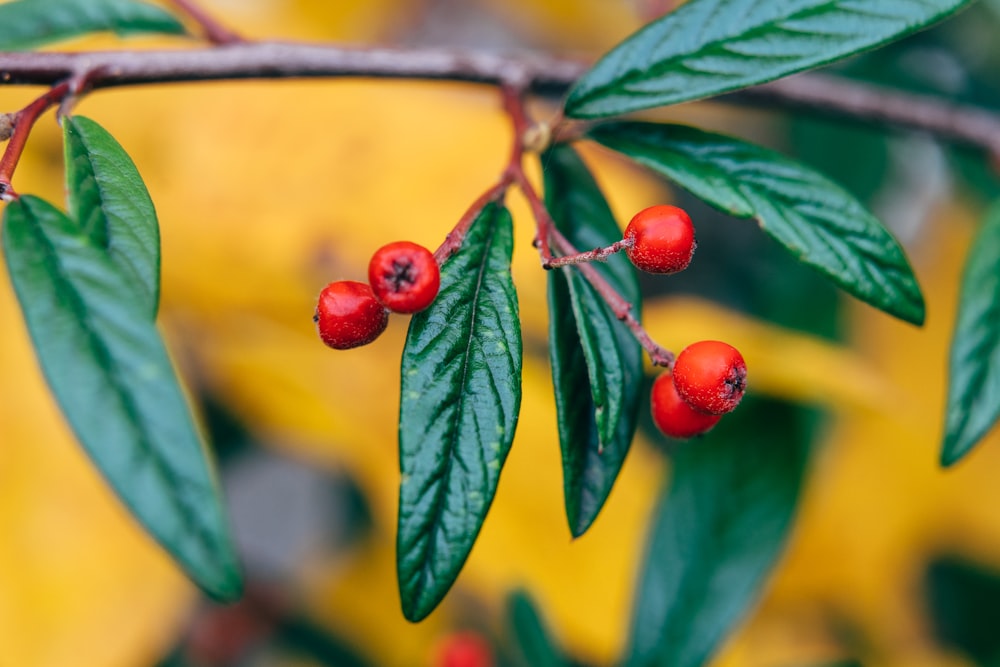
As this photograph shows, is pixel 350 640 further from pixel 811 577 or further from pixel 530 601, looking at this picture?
pixel 811 577

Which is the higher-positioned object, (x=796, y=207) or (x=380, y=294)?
(x=796, y=207)

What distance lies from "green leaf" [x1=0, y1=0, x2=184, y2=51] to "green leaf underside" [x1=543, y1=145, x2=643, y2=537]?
660mm

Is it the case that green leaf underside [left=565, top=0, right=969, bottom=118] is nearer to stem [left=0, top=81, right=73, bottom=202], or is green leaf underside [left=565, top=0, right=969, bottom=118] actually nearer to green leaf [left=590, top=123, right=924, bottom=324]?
green leaf [left=590, top=123, right=924, bottom=324]

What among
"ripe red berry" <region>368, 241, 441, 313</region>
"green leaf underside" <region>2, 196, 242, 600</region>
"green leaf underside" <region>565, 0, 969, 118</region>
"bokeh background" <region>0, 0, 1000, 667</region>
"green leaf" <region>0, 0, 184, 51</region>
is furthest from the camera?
"bokeh background" <region>0, 0, 1000, 667</region>

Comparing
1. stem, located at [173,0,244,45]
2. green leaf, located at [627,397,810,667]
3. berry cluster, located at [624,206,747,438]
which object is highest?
stem, located at [173,0,244,45]

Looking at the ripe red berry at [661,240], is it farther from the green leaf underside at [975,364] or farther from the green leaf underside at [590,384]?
the green leaf underside at [975,364]

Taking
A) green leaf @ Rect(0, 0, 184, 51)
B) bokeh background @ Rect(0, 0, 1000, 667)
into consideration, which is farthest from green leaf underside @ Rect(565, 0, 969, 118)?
bokeh background @ Rect(0, 0, 1000, 667)

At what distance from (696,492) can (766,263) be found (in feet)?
4.11

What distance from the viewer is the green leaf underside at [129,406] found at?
0.60 metres

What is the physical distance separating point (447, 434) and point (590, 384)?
0.49 feet

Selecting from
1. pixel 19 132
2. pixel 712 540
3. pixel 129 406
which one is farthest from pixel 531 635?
pixel 19 132

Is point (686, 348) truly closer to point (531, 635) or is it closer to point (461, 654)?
point (531, 635)

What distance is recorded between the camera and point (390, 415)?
188 cm

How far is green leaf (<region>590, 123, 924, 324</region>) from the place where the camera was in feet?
2.85
